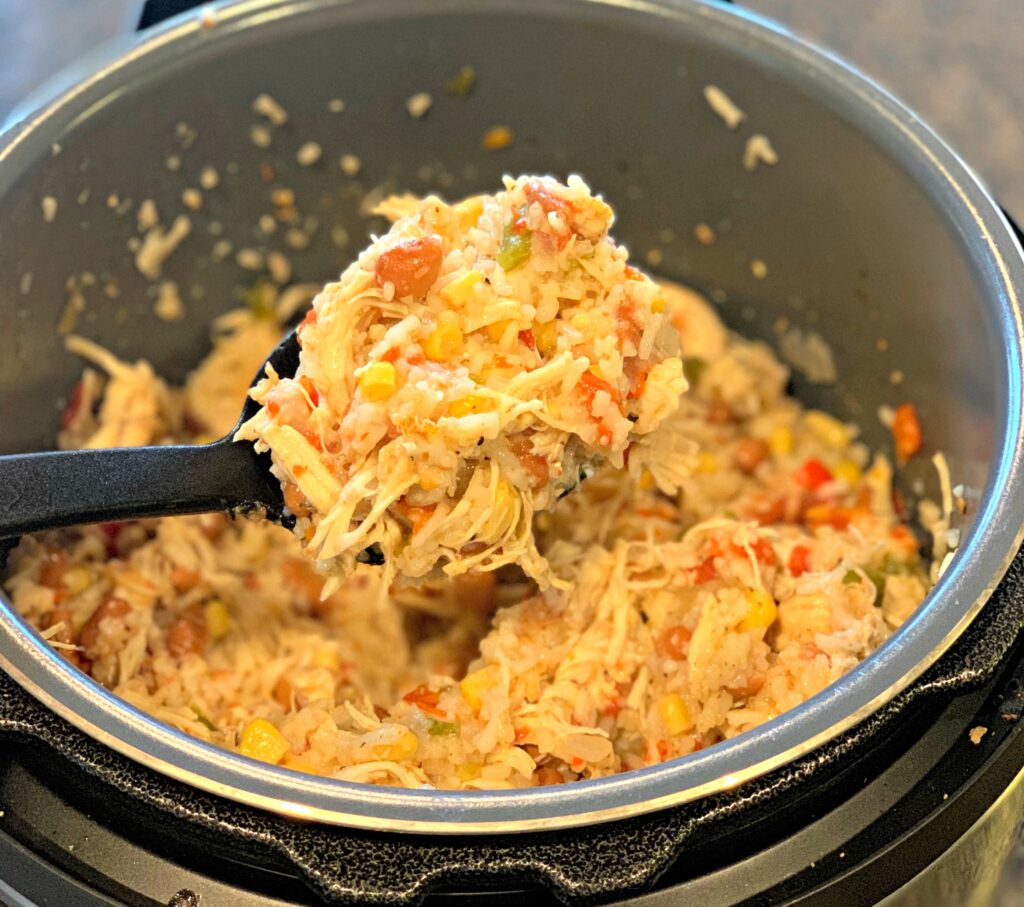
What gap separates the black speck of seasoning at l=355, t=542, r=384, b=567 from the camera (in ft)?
4.89

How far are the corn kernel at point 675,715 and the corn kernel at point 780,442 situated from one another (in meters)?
0.74

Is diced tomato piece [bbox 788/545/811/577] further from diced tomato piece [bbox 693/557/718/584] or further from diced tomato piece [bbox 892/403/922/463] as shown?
diced tomato piece [bbox 892/403/922/463]

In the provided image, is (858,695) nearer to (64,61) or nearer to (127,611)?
(127,611)

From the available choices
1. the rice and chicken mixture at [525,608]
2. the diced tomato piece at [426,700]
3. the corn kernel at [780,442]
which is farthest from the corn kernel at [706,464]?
the diced tomato piece at [426,700]

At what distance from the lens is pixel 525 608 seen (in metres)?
1.73

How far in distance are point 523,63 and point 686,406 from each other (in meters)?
0.73

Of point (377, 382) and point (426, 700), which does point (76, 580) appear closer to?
point (426, 700)

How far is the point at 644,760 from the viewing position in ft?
5.16

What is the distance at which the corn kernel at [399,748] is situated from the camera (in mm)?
1477

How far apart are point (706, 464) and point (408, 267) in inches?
35.0

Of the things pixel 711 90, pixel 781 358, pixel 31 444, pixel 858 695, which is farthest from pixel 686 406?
pixel 31 444

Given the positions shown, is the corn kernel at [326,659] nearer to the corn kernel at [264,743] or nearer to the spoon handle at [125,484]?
the corn kernel at [264,743]

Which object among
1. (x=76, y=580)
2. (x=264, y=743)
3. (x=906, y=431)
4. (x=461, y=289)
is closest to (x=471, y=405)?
(x=461, y=289)

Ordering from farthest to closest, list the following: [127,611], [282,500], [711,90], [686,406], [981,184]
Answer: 1. [686,406]
2. [711,90]
3. [127,611]
4. [981,184]
5. [282,500]
